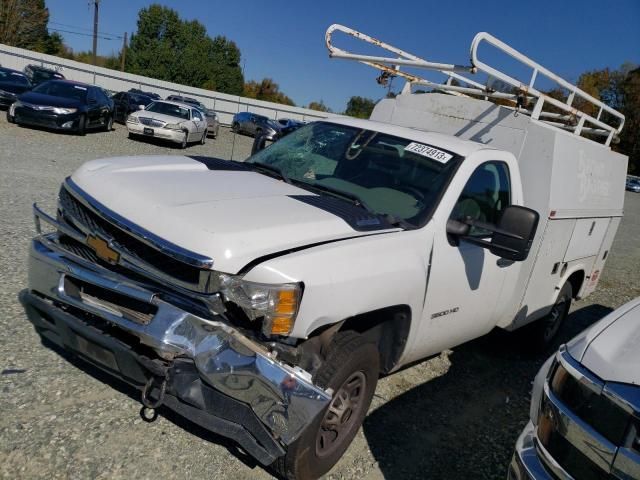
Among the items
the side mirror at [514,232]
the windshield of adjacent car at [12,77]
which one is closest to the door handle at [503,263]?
the side mirror at [514,232]

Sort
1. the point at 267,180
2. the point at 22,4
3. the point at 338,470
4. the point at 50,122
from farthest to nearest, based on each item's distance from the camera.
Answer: the point at 22,4, the point at 50,122, the point at 267,180, the point at 338,470

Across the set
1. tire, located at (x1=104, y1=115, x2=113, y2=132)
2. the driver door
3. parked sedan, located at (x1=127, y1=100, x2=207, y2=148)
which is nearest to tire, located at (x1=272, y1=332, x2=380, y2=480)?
the driver door

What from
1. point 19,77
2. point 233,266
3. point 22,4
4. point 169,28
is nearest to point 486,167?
point 233,266

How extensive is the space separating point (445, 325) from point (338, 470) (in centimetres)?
115

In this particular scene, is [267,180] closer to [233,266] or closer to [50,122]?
[233,266]

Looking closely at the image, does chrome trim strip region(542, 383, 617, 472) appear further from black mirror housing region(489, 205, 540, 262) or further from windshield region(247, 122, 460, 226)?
windshield region(247, 122, 460, 226)

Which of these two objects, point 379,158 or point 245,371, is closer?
point 245,371

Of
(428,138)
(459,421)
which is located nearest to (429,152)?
(428,138)

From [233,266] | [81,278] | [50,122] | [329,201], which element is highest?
[329,201]

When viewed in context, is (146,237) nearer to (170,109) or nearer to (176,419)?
(176,419)

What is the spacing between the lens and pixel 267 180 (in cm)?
348

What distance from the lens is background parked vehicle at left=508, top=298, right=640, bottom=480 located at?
1.94 m

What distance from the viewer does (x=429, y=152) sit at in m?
3.68

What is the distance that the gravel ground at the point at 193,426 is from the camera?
9.10 feet
